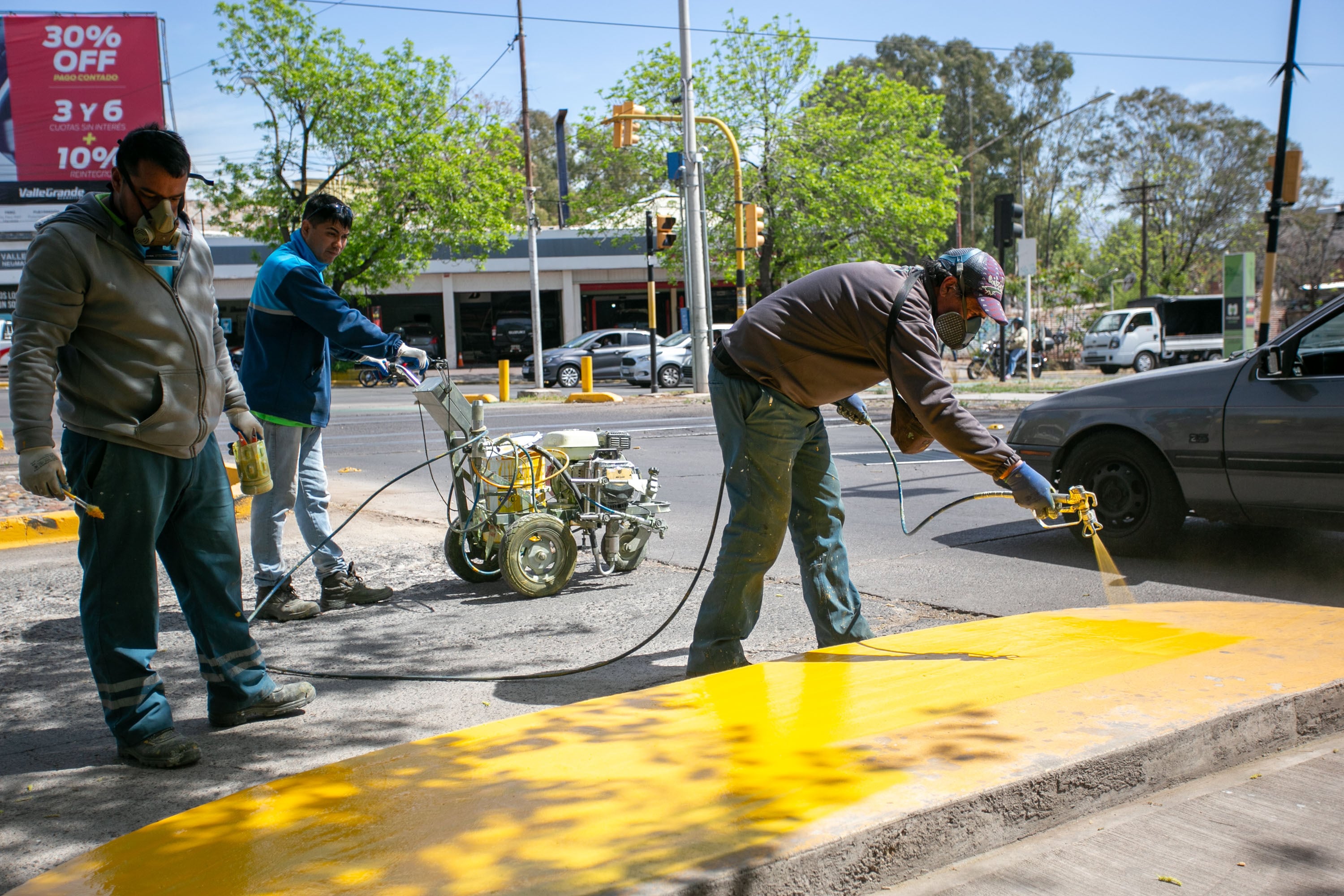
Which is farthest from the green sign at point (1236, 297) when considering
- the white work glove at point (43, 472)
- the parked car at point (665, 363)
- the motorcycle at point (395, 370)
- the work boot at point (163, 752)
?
the white work glove at point (43, 472)

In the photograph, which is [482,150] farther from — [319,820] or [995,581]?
[319,820]

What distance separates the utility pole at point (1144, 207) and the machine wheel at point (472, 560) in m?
48.4

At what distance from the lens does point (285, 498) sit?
496cm

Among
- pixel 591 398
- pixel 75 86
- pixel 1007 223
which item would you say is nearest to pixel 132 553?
pixel 591 398

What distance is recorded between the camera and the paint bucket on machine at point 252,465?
12.9ft

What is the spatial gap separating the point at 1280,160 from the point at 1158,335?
16.2 m

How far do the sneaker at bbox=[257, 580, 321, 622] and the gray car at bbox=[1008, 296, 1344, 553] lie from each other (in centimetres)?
420

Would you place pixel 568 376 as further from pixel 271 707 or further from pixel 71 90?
pixel 271 707

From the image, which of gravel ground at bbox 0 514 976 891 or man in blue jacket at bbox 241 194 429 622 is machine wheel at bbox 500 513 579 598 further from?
man in blue jacket at bbox 241 194 429 622

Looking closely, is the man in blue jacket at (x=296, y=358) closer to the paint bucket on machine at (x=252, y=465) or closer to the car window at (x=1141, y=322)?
the paint bucket on machine at (x=252, y=465)

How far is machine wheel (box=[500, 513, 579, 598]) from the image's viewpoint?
525 cm

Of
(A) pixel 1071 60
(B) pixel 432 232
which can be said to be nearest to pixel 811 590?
(B) pixel 432 232

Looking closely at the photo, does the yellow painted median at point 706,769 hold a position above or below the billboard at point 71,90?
below

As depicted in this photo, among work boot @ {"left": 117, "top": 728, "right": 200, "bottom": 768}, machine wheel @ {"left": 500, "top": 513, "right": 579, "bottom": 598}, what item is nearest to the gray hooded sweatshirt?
work boot @ {"left": 117, "top": 728, "right": 200, "bottom": 768}
